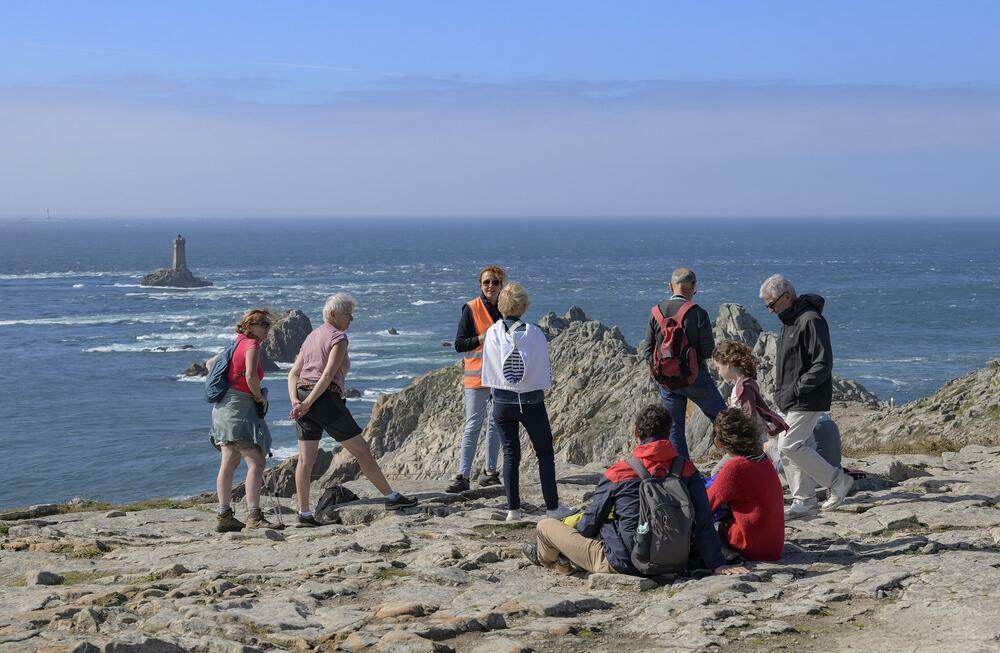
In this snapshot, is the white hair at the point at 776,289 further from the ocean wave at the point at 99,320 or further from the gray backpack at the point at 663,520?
the ocean wave at the point at 99,320

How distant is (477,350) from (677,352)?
2.50 m

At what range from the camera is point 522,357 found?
11000mm

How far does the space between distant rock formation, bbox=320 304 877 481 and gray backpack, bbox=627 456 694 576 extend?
64.4 feet

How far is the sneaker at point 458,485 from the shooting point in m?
13.4

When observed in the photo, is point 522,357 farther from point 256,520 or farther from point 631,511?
point 256,520

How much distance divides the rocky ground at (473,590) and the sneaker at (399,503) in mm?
206

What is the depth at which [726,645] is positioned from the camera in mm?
7715

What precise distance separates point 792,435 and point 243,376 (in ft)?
19.3

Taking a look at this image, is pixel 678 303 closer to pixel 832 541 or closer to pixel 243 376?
pixel 832 541

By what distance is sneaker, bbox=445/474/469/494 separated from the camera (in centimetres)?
1345

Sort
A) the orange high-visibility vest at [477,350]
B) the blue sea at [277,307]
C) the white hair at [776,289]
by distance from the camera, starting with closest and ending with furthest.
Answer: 1. the white hair at [776,289]
2. the orange high-visibility vest at [477,350]
3. the blue sea at [277,307]

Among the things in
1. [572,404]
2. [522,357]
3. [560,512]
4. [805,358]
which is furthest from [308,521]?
[572,404]

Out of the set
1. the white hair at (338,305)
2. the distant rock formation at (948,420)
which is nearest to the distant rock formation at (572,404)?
the distant rock formation at (948,420)

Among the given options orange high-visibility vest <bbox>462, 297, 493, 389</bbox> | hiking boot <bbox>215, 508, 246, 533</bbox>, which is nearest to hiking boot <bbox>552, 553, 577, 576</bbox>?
orange high-visibility vest <bbox>462, 297, 493, 389</bbox>
